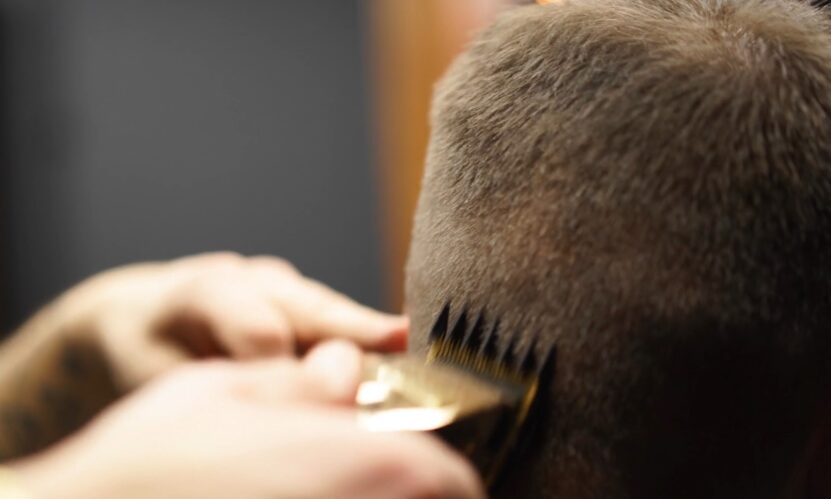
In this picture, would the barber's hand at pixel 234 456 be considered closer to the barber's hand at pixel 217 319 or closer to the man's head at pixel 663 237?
the man's head at pixel 663 237

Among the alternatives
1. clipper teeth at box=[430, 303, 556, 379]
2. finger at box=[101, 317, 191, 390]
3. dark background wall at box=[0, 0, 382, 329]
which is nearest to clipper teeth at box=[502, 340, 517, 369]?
clipper teeth at box=[430, 303, 556, 379]

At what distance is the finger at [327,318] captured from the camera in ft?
2.02

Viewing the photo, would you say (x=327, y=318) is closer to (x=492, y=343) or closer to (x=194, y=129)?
(x=492, y=343)

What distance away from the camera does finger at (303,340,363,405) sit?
1.24 feet

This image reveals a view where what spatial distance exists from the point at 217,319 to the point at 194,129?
1.44 metres

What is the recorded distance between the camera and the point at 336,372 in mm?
388

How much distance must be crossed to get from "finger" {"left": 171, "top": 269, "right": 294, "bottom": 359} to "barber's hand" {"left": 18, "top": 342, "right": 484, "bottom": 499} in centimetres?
24

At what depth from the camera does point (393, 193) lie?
1.81 meters

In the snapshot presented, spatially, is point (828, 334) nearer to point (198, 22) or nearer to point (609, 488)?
point (609, 488)

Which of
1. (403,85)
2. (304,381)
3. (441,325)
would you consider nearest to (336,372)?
(304,381)

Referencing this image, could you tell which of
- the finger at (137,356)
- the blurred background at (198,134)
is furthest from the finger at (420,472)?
the blurred background at (198,134)

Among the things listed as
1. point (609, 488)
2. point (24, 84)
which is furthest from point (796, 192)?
point (24, 84)

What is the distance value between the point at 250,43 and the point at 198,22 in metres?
0.14

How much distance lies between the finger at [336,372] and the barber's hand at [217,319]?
209mm
